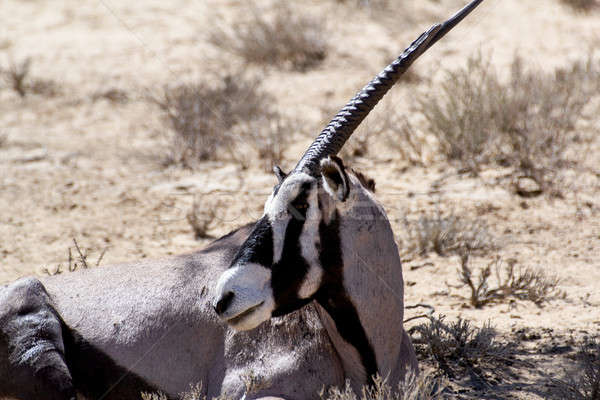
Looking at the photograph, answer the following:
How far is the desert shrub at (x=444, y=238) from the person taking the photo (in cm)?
619

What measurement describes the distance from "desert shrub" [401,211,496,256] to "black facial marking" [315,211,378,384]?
254 cm

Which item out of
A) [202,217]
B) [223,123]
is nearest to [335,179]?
[202,217]

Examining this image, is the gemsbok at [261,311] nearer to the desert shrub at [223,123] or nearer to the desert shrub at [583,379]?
the desert shrub at [583,379]

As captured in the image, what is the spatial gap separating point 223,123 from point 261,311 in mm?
5402

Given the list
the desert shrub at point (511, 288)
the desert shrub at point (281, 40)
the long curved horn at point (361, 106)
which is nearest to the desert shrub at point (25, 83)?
the desert shrub at point (281, 40)

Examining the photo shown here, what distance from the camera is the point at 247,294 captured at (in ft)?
10.9

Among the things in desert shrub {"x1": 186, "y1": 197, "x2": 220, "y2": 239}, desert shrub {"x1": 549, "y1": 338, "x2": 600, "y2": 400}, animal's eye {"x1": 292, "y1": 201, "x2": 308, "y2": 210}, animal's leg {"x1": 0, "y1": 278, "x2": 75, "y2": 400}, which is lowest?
desert shrub {"x1": 186, "y1": 197, "x2": 220, "y2": 239}

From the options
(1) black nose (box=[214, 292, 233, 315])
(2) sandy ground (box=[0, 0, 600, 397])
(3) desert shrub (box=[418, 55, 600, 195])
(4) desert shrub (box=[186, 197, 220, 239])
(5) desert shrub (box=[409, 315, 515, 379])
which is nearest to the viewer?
(1) black nose (box=[214, 292, 233, 315])

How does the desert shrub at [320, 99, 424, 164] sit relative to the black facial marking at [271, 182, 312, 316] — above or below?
below

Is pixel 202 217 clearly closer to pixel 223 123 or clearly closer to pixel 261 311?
pixel 223 123

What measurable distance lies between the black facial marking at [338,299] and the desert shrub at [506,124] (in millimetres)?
3919

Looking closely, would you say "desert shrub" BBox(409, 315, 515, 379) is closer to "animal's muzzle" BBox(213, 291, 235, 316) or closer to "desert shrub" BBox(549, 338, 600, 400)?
"desert shrub" BBox(549, 338, 600, 400)

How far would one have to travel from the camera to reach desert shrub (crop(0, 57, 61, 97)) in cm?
1030

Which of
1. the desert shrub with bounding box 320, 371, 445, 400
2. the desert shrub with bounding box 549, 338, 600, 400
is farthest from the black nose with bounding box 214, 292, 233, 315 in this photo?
the desert shrub with bounding box 549, 338, 600, 400
